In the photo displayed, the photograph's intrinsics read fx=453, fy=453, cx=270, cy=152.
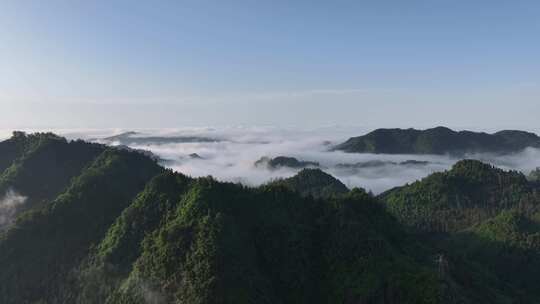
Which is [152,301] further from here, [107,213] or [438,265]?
[438,265]

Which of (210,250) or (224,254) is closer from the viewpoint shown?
(224,254)

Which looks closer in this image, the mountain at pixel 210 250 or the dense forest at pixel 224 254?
the dense forest at pixel 224 254

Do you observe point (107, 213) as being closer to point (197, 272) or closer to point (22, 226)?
point (22, 226)

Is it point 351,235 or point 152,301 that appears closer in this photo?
point 152,301

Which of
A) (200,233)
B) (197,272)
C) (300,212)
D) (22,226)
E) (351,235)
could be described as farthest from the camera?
(22,226)

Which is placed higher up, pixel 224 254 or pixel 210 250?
pixel 210 250

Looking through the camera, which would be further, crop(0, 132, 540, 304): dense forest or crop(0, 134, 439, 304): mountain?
crop(0, 134, 439, 304): mountain

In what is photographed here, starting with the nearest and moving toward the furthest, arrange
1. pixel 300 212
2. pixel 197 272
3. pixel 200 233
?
1. pixel 197 272
2. pixel 200 233
3. pixel 300 212

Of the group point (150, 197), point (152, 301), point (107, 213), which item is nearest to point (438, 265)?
point (152, 301)

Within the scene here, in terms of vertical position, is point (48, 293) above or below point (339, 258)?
below

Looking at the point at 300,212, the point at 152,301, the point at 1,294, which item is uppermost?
the point at 300,212
